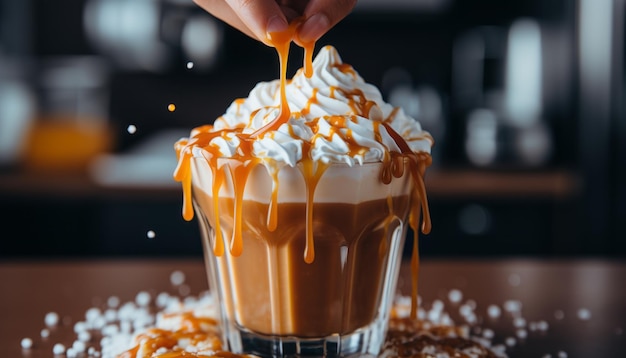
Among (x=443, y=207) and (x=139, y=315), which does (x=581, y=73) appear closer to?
(x=443, y=207)

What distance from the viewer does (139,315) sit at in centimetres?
109

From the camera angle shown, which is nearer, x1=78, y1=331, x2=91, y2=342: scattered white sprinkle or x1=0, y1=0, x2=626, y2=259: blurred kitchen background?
x1=78, y1=331, x2=91, y2=342: scattered white sprinkle

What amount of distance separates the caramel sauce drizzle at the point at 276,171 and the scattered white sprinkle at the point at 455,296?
0.98 feet

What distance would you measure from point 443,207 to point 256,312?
5.72 feet

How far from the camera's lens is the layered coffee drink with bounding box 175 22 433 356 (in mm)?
807

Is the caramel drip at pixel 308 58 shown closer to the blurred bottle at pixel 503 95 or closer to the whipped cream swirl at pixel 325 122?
the whipped cream swirl at pixel 325 122

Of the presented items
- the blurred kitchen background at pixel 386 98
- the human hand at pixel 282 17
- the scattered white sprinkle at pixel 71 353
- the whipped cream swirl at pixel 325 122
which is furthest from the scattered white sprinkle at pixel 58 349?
the blurred kitchen background at pixel 386 98

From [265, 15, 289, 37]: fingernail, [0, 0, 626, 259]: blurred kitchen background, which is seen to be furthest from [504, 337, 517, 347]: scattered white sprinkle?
[0, 0, 626, 259]: blurred kitchen background

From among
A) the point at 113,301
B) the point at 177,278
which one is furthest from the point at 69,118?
the point at 113,301

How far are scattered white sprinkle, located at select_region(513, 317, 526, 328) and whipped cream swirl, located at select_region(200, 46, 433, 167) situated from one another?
313 mm

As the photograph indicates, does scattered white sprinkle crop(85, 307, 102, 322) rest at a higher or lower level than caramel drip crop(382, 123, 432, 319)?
lower

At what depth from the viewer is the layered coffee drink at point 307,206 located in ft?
2.65

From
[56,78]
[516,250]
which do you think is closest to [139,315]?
[516,250]

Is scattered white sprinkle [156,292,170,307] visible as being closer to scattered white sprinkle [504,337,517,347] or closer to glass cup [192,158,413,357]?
glass cup [192,158,413,357]
